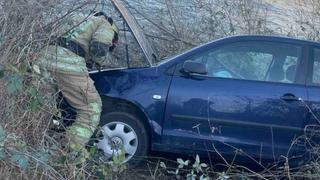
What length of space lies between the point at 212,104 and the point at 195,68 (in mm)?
407

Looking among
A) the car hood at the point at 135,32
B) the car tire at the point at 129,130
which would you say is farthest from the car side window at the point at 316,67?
the car tire at the point at 129,130

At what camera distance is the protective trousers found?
6.86 metres

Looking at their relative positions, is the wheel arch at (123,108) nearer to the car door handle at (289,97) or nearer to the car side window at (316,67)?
the car door handle at (289,97)

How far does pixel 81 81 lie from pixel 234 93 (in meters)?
1.62

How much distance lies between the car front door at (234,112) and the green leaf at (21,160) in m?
2.32

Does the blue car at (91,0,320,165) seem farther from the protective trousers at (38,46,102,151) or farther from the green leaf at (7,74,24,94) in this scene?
the green leaf at (7,74,24,94)

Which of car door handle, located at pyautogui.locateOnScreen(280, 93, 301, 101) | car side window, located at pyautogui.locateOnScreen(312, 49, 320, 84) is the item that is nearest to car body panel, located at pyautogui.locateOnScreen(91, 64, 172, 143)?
car door handle, located at pyautogui.locateOnScreen(280, 93, 301, 101)

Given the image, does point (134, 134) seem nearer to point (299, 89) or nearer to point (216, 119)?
point (216, 119)

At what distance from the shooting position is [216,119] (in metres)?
7.93

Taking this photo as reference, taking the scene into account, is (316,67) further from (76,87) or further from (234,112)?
(76,87)

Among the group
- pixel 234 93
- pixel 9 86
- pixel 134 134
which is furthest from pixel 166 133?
pixel 9 86

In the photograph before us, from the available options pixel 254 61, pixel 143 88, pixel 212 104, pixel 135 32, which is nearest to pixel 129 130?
pixel 143 88

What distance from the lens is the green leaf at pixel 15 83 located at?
20.5 ft

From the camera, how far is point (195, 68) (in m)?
7.91
